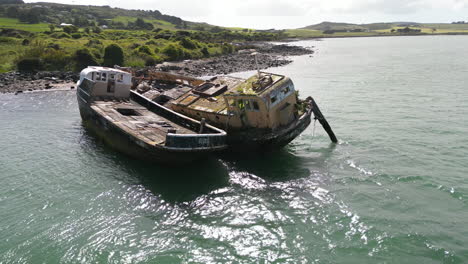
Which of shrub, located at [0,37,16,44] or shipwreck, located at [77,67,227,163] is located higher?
shrub, located at [0,37,16,44]

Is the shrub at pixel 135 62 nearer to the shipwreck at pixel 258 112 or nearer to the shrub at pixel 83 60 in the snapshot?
the shrub at pixel 83 60

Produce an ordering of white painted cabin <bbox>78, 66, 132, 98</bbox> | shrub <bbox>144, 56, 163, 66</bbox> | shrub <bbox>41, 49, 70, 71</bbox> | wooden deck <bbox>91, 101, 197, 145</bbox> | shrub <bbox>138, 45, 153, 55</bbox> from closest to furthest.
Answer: wooden deck <bbox>91, 101, 197, 145</bbox>
white painted cabin <bbox>78, 66, 132, 98</bbox>
shrub <bbox>41, 49, 70, 71</bbox>
shrub <bbox>144, 56, 163, 66</bbox>
shrub <bbox>138, 45, 153, 55</bbox>

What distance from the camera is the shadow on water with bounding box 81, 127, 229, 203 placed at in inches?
677

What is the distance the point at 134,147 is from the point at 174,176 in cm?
294

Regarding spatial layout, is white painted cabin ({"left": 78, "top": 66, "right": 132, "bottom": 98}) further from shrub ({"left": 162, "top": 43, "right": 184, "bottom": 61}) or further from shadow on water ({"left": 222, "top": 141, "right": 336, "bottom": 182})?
shrub ({"left": 162, "top": 43, "right": 184, "bottom": 61})

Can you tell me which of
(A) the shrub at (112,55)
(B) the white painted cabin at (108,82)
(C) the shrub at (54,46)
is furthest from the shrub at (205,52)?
Answer: (B) the white painted cabin at (108,82)

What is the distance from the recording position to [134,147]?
1952 cm

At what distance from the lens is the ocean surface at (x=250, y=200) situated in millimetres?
12836

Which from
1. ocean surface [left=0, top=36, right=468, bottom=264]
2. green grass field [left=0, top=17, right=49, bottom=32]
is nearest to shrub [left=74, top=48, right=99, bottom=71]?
ocean surface [left=0, top=36, right=468, bottom=264]

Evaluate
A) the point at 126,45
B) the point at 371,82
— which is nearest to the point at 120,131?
the point at 371,82

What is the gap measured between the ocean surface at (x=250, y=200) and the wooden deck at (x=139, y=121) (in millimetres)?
1845

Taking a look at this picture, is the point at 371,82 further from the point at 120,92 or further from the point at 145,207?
the point at 145,207

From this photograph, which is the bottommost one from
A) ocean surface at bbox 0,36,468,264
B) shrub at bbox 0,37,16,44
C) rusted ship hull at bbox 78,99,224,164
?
ocean surface at bbox 0,36,468,264

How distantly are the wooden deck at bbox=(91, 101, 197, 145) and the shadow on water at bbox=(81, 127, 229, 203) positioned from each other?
66.5 inches
